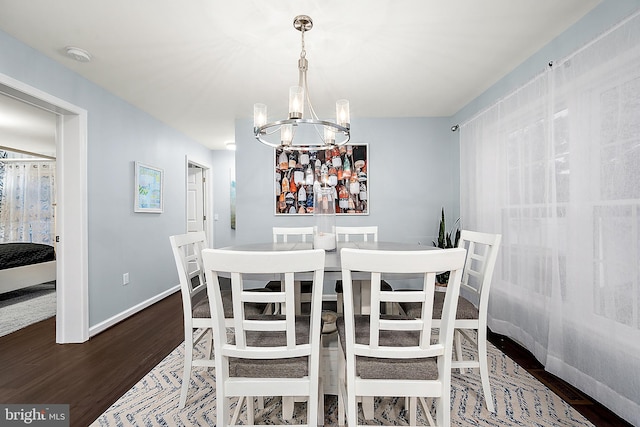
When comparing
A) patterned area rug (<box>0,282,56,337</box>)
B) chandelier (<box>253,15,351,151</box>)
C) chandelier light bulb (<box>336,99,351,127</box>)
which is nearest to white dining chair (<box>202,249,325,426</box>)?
chandelier (<box>253,15,351,151</box>)

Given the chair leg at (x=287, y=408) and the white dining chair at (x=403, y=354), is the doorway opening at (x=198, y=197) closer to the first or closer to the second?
the chair leg at (x=287, y=408)

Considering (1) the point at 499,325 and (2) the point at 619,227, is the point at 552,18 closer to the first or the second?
(2) the point at 619,227

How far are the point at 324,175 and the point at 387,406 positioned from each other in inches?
108

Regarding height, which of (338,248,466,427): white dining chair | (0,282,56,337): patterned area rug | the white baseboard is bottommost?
(0,282,56,337): patterned area rug

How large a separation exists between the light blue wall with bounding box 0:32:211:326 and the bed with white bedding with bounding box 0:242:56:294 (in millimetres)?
1939

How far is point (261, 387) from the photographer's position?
1304 mm

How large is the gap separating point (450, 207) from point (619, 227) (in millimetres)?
2355

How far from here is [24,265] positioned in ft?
14.3

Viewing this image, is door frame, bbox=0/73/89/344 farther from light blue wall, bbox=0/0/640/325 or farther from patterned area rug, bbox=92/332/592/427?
patterned area rug, bbox=92/332/592/427

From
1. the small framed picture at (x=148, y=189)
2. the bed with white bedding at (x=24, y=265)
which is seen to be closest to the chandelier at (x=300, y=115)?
the small framed picture at (x=148, y=189)

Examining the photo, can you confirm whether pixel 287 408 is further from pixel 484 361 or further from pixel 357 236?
pixel 357 236

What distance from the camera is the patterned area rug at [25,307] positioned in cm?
323

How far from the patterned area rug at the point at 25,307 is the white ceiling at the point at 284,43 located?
254 cm

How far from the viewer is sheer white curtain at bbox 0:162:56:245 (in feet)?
18.0
